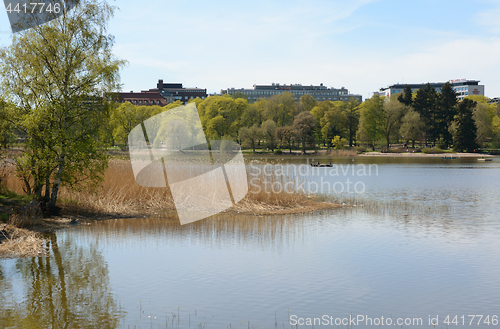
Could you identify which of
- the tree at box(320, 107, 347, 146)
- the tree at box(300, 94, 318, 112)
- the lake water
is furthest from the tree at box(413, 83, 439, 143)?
the lake water

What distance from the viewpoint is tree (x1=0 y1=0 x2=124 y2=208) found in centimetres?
1852

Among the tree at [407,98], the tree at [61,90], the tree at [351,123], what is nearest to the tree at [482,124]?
the tree at [407,98]

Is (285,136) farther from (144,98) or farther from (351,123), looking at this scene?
(144,98)

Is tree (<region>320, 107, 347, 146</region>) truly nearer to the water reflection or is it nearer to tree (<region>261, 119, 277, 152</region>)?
tree (<region>261, 119, 277, 152</region>)

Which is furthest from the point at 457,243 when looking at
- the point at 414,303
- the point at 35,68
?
the point at 35,68

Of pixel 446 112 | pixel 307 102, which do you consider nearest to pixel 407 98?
pixel 446 112

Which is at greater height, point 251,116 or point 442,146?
point 251,116

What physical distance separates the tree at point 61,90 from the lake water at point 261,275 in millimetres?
3094

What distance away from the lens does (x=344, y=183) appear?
38000 mm

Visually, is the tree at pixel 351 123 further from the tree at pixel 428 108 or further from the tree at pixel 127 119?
the tree at pixel 127 119

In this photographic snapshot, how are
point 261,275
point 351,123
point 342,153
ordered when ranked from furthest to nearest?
point 351,123 → point 342,153 → point 261,275

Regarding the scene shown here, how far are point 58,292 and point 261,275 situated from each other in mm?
5095

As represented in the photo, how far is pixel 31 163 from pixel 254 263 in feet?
34.9

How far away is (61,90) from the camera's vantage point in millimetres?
19047
